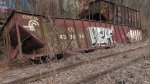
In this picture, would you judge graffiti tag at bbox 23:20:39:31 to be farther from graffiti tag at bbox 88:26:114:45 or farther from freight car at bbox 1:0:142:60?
graffiti tag at bbox 88:26:114:45

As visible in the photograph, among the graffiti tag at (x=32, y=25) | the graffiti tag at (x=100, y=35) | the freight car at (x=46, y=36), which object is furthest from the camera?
the graffiti tag at (x=100, y=35)

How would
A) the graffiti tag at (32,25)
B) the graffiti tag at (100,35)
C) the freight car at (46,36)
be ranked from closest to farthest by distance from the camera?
1. the freight car at (46,36)
2. the graffiti tag at (32,25)
3. the graffiti tag at (100,35)

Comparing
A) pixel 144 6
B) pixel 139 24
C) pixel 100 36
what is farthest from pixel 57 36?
pixel 144 6

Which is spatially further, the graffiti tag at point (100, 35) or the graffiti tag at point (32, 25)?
the graffiti tag at point (100, 35)

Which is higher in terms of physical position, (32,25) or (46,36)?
(32,25)

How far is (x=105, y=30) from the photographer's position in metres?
17.1

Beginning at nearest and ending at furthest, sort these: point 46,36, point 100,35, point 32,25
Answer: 1. point 32,25
2. point 46,36
3. point 100,35

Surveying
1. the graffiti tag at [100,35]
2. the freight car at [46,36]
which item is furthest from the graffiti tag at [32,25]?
the graffiti tag at [100,35]

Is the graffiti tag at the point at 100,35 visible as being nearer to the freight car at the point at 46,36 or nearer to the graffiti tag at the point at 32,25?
the freight car at the point at 46,36

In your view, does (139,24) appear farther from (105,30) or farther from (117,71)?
(117,71)

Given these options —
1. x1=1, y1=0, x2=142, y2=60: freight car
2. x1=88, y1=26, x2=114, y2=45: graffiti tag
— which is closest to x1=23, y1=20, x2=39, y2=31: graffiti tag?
x1=1, y1=0, x2=142, y2=60: freight car

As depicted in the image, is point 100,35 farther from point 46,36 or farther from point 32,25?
point 32,25

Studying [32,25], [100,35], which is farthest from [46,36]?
[100,35]

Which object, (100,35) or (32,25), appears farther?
(100,35)
